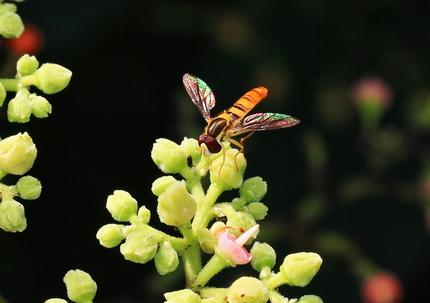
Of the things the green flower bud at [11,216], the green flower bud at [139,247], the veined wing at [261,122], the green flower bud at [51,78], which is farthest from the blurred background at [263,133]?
the green flower bud at [139,247]

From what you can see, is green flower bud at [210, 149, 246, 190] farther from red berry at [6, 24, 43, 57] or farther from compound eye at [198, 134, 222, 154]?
red berry at [6, 24, 43, 57]

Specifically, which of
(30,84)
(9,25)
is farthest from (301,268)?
(9,25)

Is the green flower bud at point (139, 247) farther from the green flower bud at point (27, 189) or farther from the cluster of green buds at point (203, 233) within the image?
the green flower bud at point (27, 189)

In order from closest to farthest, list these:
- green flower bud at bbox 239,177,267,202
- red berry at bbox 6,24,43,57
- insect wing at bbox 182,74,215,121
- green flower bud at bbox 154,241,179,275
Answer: green flower bud at bbox 154,241,179,275, green flower bud at bbox 239,177,267,202, insect wing at bbox 182,74,215,121, red berry at bbox 6,24,43,57

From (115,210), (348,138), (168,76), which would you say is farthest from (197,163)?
(348,138)

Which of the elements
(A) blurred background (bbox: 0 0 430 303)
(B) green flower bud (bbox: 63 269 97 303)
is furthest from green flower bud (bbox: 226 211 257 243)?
(A) blurred background (bbox: 0 0 430 303)
